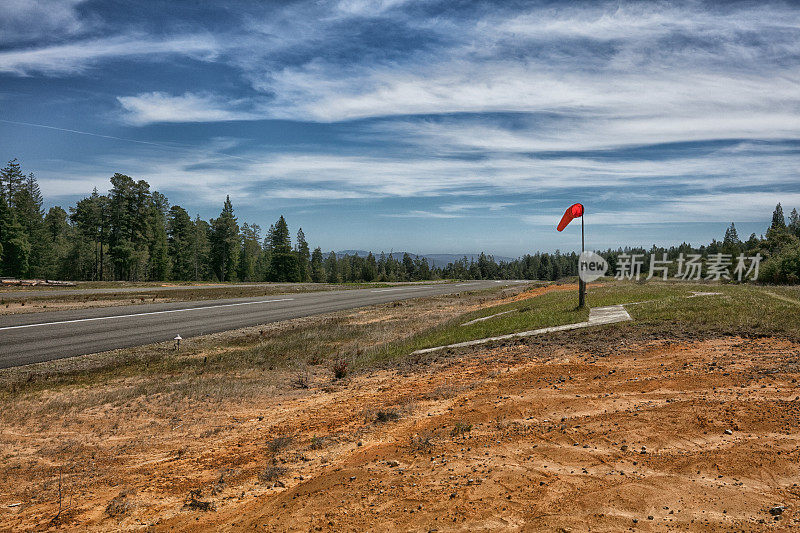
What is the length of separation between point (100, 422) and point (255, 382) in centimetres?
311

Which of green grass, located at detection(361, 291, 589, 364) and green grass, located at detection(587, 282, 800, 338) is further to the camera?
green grass, located at detection(361, 291, 589, 364)

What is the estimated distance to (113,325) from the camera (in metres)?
18.0

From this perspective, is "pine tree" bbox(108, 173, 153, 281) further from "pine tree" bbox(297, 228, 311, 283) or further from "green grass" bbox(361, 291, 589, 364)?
"green grass" bbox(361, 291, 589, 364)

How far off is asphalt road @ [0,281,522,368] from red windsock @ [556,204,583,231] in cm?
1430

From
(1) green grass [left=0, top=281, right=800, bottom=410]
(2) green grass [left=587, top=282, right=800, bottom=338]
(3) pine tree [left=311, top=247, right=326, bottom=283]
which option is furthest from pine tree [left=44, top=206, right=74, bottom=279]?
(2) green grass [left=587, top=282, right=800, bottom=338]

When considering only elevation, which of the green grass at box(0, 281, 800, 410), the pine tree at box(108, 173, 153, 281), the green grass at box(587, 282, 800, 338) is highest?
the pine tree at box(108, 173, 153, 281)

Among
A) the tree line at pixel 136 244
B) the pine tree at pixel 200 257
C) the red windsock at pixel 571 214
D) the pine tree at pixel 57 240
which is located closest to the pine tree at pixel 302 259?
the tree line at pixel 136 244

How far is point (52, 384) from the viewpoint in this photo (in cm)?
968

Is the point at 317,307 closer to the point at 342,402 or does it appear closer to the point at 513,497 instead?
the point at 342,402

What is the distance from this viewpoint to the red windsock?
14.6 metres

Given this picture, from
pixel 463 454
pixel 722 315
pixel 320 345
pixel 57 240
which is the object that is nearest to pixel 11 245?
pixel 57 240

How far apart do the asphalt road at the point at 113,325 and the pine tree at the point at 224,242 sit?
59952 mm

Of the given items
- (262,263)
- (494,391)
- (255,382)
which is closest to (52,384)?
(255,382)

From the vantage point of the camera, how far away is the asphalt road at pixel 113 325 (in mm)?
13312
